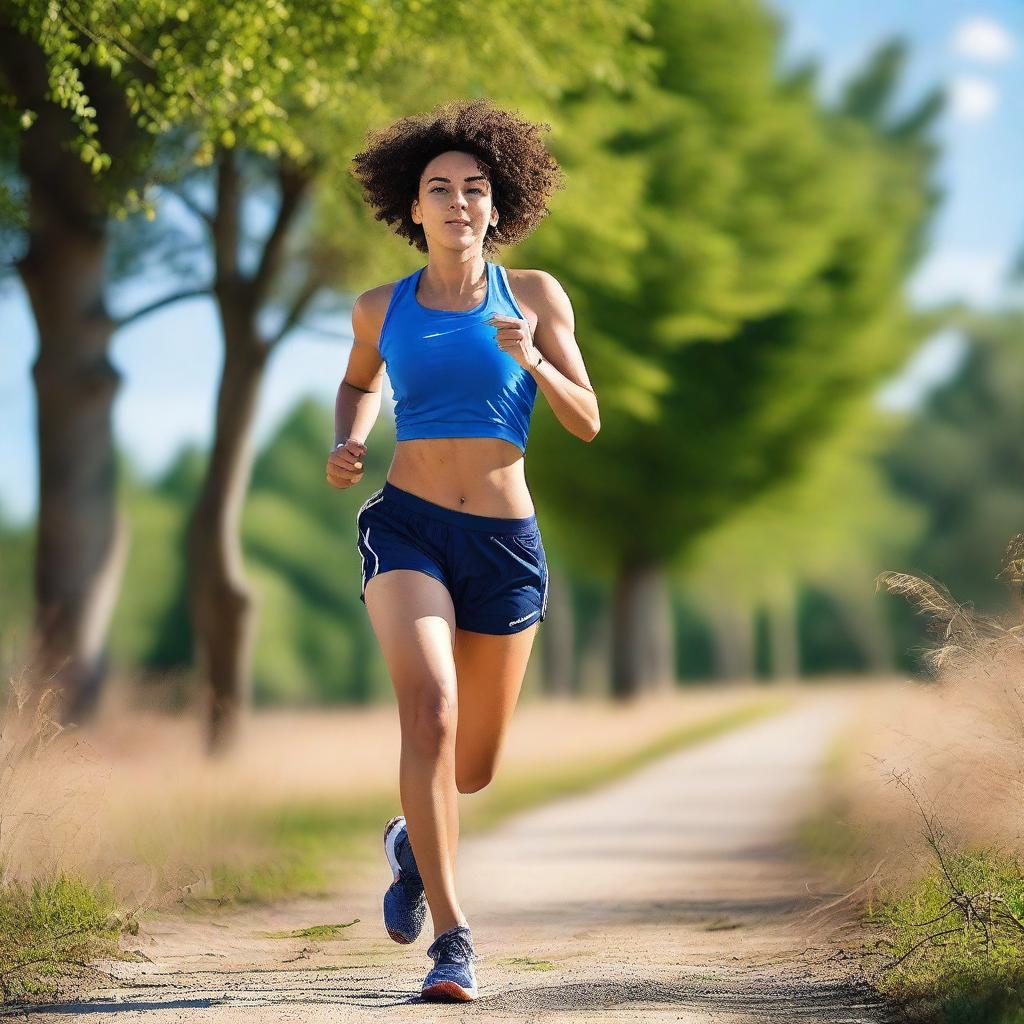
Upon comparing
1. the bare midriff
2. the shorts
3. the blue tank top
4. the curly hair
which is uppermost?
the curly hair

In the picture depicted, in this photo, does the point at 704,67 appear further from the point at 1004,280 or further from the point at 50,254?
the point at 1004,280

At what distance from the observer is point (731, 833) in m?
9.36

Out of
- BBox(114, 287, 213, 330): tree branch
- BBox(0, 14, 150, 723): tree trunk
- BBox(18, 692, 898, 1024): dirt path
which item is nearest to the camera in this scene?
BBox(18, 692, 898, 1024): dirt path

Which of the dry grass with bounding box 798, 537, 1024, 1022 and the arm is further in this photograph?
the arm

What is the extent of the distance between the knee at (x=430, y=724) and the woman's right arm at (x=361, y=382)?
71 centimetres

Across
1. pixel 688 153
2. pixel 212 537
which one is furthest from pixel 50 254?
pixel 688 153

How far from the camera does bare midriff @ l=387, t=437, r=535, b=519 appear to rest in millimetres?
4391

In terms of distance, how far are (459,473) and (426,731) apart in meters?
0.77

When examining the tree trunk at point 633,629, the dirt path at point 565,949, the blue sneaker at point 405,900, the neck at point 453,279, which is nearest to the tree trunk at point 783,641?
the tree trunk at point 633,629

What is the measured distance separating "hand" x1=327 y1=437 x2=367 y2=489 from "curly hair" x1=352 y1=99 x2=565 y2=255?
0.93 meters

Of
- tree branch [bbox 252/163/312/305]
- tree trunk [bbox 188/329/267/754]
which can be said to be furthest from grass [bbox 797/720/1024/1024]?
tree branch [bbox 252/163/312/305]

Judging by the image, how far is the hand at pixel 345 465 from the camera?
171 inches

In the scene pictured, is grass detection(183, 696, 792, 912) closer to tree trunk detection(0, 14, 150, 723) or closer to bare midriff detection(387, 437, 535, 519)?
tree trunk detection(0, 14, 150, 723)

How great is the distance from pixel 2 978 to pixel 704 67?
50.8 feet
